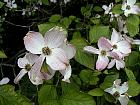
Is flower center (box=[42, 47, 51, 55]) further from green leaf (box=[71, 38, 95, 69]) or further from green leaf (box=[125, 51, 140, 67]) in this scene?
green leaf (box=[125, 51, 140, 67])

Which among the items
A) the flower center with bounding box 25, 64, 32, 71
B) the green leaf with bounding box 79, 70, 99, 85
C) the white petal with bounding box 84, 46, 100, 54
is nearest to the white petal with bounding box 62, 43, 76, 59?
the white petal with bounding box 84, 46, 100, 54

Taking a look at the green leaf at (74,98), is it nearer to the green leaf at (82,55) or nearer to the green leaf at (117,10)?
the green leaf at (82,55)

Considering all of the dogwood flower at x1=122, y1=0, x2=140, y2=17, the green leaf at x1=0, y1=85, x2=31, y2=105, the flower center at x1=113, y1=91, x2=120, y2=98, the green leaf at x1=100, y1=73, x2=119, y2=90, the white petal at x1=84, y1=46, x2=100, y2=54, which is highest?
the dogwood flower at x1=122, y1=0, x2=140, y2=17

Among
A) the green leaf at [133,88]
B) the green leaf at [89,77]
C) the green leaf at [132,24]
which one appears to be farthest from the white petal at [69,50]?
the green leaf at [132,24]

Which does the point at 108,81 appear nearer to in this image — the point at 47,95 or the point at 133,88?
the point at 133,88

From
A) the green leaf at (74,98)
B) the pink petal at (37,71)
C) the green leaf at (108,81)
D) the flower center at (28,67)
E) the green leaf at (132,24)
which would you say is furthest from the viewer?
the green leaf at (132,24)

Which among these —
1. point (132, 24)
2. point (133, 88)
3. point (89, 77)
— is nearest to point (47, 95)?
point (89, 77)
